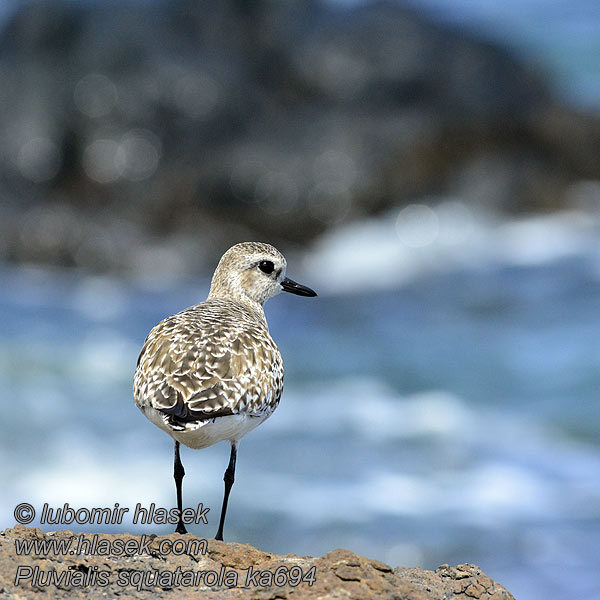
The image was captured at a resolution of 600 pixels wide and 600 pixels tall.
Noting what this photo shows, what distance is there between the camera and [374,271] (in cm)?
1839

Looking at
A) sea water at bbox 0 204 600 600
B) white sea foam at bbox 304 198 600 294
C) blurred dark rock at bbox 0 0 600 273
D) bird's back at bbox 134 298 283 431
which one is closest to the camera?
bird's back at bbox 134 298 283 431

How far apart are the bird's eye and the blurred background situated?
17.0 feet

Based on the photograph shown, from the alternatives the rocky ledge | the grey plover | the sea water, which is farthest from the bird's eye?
the sea water

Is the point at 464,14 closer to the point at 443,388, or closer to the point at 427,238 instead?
the point at 427,238

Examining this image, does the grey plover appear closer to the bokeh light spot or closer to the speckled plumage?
the speckled plumage

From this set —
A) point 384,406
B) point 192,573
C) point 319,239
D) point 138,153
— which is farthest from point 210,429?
point 138,153

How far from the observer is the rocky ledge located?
3.85 metres

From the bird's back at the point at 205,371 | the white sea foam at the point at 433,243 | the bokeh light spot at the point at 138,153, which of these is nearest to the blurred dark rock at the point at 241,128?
the bokeh light spot at the point at 138,153

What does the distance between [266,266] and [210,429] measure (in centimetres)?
177

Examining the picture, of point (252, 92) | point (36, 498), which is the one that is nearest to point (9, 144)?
point (252, 92)

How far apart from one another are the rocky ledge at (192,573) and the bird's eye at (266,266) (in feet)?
7.62

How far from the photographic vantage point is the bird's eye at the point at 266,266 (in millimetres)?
6473

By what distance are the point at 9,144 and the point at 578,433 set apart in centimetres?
1178

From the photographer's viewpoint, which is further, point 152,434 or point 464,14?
point 464,14
